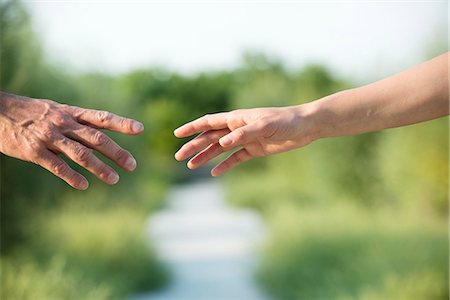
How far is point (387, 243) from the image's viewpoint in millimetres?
5238

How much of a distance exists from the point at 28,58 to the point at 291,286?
8.50 feet

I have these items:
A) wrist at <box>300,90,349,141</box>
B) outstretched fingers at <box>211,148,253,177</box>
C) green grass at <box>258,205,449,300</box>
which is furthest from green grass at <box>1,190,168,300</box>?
wrist at <box>300,90,349,141</box>

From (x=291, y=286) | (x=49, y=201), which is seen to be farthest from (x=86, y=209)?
(x=291, y=286)

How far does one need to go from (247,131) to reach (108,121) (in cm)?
37

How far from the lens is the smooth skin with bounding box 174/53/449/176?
192 centimetres

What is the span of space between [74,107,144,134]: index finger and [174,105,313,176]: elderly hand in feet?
0.39

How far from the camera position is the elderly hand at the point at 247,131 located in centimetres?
185

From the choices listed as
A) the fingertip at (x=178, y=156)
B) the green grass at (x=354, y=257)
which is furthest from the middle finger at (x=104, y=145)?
the green grass at (x=354, y=257)

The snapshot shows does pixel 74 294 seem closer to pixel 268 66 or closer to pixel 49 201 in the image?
pixel 49 201

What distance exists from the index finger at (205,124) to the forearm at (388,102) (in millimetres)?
242

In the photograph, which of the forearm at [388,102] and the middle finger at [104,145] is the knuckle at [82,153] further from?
the forearm at [388,102]

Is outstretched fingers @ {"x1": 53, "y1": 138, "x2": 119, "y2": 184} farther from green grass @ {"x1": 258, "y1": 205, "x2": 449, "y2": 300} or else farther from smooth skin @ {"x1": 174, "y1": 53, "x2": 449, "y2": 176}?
green grass @ {"x1": 258, "y1": 205, "x2": 449, "y2": 300}

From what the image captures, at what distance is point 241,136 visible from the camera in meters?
1.82

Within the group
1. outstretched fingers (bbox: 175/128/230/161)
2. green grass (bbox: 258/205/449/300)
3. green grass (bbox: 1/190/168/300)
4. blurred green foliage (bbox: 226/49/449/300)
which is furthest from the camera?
blurred green foliage (bbox: 226/49/449/300)
